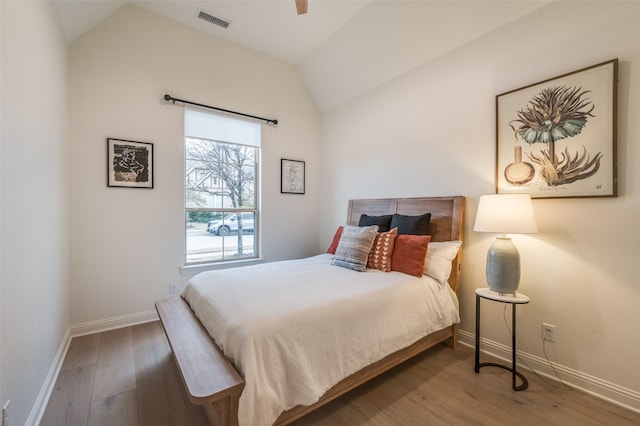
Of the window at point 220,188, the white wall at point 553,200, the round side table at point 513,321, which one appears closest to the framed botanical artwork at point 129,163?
the window at point 220,188

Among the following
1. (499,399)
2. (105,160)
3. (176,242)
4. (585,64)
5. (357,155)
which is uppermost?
(585,64)

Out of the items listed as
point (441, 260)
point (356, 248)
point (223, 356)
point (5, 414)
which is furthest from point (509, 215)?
point (5, 414)

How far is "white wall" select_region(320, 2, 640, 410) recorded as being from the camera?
1.67 metres

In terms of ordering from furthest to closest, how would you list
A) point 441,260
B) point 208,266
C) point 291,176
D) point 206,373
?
1. point 291,176
2. point 208,266
3. point 441,260
4. point 206,373

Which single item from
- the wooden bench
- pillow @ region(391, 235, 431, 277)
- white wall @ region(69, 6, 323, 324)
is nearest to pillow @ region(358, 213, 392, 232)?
pillow @ region(391, 235, 431, 277)

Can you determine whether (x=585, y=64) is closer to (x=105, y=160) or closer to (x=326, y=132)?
(x=326, y=132)

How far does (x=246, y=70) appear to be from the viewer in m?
3.47

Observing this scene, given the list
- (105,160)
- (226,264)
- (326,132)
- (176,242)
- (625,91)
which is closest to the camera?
(625,91)

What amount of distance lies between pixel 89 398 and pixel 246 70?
3.55 meters

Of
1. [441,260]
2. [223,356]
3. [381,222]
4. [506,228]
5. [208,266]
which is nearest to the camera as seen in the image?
[223,356]

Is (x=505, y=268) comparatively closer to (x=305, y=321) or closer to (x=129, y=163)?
(x=305, y=321)

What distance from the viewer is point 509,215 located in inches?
73.1

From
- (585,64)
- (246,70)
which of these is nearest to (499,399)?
(585,64)

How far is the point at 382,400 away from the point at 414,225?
148 centimetres
